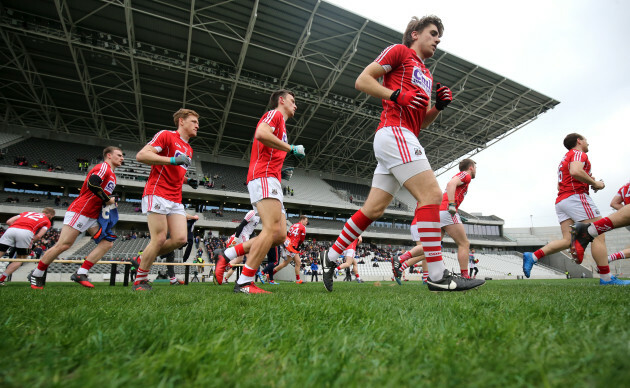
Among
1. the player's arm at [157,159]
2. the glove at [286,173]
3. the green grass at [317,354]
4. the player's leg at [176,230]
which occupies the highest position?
the player's arm at [157,159]

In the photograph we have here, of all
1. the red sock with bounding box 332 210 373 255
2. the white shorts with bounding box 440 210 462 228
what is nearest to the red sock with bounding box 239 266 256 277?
the red sock with bounding box 332 210 373 255

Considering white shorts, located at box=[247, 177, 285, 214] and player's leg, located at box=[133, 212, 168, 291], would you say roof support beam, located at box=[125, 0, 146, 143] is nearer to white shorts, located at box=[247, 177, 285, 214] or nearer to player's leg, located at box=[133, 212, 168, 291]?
player's leg, located at box=[133, 212, 168, 291]

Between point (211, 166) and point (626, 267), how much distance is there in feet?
136

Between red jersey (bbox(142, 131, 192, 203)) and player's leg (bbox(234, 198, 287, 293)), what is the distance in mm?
1417

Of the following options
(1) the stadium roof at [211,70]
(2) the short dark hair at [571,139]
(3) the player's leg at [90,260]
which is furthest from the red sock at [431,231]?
(1) the stadium roof at [211,70]

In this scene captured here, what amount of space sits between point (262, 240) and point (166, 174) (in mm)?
1854

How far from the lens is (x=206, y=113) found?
81.7ft

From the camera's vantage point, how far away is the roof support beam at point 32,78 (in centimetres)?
1709

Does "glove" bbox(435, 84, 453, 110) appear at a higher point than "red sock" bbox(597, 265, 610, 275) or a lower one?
higher

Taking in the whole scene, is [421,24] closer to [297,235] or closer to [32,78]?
[297,235]

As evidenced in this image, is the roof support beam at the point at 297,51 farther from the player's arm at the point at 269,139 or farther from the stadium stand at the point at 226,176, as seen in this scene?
the player's arm at the point at 269,139

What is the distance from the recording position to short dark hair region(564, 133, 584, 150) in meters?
5.05

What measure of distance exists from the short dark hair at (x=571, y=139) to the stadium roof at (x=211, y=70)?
14804 mm

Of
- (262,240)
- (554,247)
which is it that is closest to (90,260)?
(262,240)
